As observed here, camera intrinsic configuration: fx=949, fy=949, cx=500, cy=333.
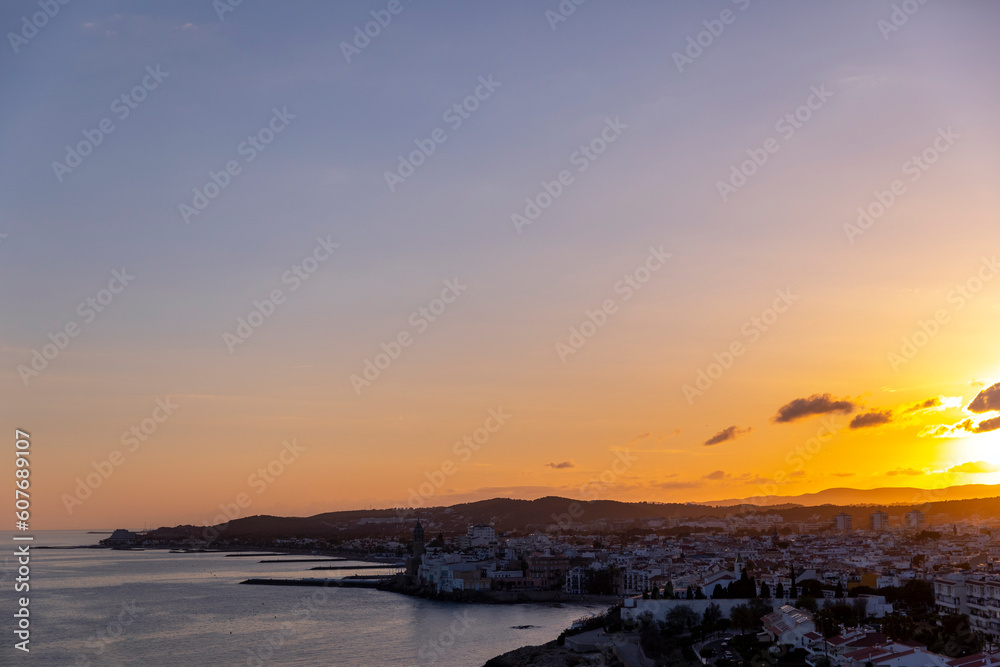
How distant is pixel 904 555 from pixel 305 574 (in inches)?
905

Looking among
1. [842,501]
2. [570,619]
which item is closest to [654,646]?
[570,619]

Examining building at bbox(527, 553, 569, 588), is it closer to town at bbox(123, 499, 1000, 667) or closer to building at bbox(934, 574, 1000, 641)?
town at bbox(123, 499, 1000, 667)

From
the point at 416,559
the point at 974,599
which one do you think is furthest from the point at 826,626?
the point at 416,559

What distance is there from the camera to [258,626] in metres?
20.7

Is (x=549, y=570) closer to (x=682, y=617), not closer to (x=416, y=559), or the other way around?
(x=416, y=559)

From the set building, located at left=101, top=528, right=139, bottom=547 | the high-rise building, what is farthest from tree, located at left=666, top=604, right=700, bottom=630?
building, located at left=101, top=528, right=139, bottom=547

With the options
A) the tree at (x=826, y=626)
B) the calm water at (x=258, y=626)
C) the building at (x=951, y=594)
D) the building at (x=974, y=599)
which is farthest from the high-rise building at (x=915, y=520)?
the tree at (x=826, y=626)

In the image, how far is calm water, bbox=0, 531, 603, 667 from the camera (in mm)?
16438

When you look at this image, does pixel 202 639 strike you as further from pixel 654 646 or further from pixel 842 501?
pixel 842 501

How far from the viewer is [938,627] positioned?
13766 mm

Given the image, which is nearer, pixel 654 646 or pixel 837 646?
pixel 837 646

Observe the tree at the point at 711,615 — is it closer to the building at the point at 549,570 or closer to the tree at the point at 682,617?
the tree at the point at 682,617

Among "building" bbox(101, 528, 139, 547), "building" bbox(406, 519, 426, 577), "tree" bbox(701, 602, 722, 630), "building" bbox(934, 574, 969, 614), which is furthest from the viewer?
"building" bbox(101, 528, 139, 547)

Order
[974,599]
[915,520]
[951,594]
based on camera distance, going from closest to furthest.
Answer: [974,599], [951,594], [915,520]
